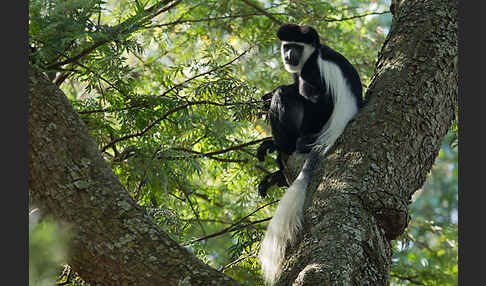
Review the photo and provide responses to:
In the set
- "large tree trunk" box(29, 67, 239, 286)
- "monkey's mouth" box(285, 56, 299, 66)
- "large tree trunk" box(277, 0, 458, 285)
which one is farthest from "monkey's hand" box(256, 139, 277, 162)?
"large tree trunk" box(29, 67, 239, 286)

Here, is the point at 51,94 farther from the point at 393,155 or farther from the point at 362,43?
the point at 362,43

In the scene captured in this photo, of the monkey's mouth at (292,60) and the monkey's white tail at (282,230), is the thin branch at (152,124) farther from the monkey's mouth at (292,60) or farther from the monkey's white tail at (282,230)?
the monkey's mouth at (292,60)

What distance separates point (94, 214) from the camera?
1.59m

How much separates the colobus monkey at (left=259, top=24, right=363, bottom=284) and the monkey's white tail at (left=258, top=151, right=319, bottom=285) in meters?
0.06

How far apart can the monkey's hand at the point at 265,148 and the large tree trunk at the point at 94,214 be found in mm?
1591

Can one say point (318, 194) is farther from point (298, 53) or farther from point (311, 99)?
point (298, 53)

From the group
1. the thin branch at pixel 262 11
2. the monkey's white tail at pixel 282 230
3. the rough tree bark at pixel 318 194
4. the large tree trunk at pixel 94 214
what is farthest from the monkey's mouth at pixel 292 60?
the large tree trunk at pixel 94 214

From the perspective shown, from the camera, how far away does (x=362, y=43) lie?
16.2 feet

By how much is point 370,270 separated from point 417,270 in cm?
255

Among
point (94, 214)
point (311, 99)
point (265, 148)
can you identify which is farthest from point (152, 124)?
point (311, 99)

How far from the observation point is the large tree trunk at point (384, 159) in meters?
1.63

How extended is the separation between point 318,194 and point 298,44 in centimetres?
183

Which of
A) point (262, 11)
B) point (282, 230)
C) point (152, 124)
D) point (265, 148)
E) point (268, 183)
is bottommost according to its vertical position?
point (268, 183)

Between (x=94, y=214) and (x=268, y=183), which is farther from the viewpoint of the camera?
(x=268, y=183)
